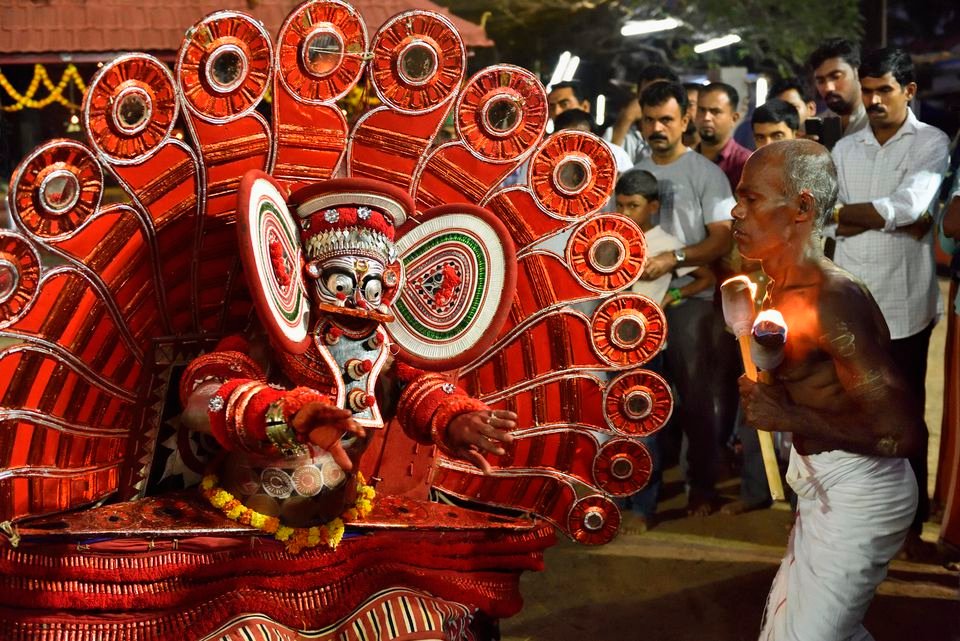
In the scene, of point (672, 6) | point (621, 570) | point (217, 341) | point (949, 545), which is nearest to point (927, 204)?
point (949, 545)

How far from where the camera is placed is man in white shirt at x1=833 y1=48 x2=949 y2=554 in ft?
14.8

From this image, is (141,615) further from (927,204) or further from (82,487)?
(927,204)

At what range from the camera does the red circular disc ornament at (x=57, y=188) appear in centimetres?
248

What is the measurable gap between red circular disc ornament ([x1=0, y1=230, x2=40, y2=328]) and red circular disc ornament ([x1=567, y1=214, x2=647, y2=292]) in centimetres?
134

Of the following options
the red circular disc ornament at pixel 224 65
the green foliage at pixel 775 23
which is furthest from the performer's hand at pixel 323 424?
the green foliage at pixel 775 23

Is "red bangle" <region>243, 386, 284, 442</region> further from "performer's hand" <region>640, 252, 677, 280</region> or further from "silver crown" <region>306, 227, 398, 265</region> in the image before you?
"performer's hand" <region>640, 252, 677, 280</region>

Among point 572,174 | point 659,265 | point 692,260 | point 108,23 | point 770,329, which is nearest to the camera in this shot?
point 770,329

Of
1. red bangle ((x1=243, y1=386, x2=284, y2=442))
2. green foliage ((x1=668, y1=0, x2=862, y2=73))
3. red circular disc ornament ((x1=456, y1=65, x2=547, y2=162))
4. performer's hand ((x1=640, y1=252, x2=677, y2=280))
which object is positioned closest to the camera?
red bangle ((x1=243, y1=386, x2=284, y2=442))

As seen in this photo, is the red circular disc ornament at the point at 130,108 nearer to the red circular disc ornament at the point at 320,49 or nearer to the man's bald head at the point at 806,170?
the red circular disc ornament at the point at 320,49

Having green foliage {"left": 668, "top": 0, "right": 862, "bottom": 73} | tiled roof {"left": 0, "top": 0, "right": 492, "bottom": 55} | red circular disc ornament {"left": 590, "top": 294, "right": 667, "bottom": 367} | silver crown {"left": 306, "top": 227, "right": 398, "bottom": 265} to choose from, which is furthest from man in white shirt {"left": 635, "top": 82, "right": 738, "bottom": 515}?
green foliage {"left": 668, "top": 0, "right": 862, "bottom": 73}

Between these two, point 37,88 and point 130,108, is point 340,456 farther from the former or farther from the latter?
point 37,88

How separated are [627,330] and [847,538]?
2.59ft

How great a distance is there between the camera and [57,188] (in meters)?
2.54

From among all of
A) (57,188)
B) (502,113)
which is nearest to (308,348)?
(57,188)
